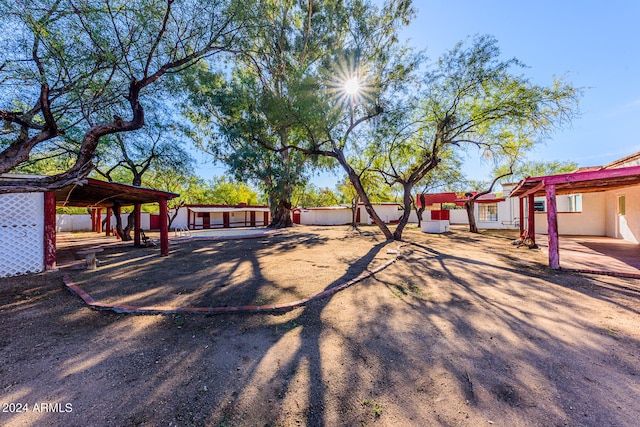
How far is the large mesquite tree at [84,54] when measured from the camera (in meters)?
4.25

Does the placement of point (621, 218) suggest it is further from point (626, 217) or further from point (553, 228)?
point (553, 228)

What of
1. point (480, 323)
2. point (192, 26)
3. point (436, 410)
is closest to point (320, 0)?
point (192, 26)

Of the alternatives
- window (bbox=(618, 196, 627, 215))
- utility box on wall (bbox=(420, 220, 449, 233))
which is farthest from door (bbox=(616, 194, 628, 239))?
utility box on wall (bbox=(420, 220, 449, 233))

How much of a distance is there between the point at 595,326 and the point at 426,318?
207 centimetres

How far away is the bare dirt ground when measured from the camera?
1776mm

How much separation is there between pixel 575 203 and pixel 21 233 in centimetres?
2397

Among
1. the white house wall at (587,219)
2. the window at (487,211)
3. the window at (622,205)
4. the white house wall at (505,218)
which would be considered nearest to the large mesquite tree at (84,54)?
the window at (622,205)

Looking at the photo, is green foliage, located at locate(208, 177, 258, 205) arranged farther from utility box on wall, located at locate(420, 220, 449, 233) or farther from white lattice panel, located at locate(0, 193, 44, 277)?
white lattice panel, located at locate(0, 193, 44, 277)

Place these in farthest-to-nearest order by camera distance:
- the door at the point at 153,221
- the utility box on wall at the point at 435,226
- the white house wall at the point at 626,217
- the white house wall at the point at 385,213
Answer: the white house wall at the point at 385,213 → the door at the point at 153,221 → the utility box on wall at the point at 435,226 → the white house wall at the point at 626,217

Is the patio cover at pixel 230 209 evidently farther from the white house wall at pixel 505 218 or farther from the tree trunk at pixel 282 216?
the white house wall at pixel 505 218

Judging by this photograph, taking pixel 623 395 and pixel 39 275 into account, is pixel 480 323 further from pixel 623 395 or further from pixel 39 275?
pixel 39 275

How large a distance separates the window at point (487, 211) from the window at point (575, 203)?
5116mm

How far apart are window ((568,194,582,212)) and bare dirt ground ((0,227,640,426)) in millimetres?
12142

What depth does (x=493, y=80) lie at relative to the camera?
30.1ft
